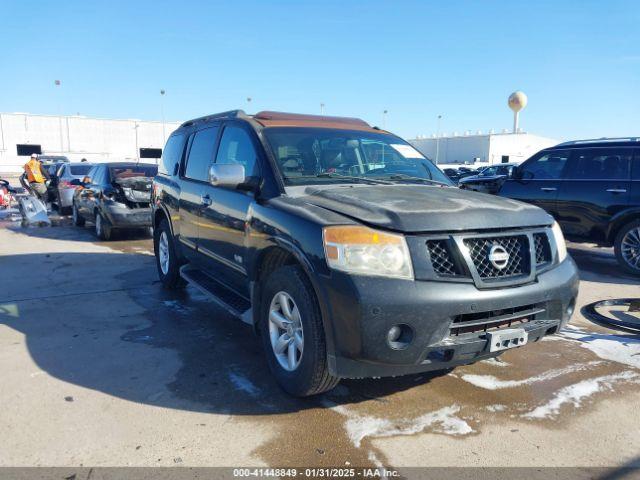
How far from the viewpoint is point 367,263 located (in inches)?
111

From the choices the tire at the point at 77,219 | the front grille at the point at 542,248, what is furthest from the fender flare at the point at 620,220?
the tire at the point at 77,219

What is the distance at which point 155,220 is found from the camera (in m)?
6.73

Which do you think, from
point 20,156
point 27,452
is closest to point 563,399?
point 27,452

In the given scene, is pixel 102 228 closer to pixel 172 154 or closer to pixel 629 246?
pixel 172 154

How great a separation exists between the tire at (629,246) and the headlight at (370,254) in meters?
5.91

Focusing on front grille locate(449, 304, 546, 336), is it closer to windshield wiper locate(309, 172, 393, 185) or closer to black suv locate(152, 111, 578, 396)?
black suv locate(152, 111, 578, 396)

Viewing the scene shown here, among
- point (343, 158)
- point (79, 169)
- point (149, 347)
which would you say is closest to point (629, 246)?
point (343, 158)

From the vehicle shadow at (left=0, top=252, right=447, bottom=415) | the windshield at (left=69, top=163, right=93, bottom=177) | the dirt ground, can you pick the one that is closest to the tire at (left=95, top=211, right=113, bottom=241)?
the vehicle shadow at (left=0, top=252, right=447, bottom=415)

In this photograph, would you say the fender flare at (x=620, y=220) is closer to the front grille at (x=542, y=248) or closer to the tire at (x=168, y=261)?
the front grille at (x=542, y=248)

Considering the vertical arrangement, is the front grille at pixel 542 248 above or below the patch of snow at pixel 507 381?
above

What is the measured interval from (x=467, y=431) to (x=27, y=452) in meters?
2.49

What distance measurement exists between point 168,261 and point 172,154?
52.3 inches

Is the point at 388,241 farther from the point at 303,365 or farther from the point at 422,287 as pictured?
the point at 303,365

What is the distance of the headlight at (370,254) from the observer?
9.17ft
